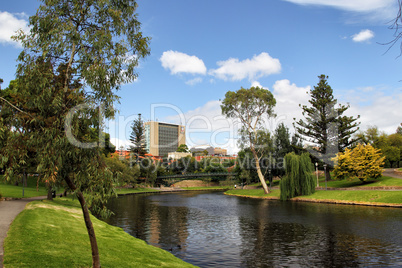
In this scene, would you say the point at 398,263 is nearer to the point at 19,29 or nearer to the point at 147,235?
the point at 147,235

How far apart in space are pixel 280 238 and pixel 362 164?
111 ft

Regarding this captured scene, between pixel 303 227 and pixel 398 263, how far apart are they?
935cm

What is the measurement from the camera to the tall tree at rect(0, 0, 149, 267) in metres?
7.60

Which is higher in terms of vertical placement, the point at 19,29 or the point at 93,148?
the point at 19,29

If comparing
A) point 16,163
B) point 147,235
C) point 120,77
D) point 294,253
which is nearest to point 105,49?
point 120,77

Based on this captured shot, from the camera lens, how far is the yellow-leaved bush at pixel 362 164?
4519cm

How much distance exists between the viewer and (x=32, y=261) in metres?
9.03

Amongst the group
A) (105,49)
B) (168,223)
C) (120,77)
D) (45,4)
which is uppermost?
(45,4)

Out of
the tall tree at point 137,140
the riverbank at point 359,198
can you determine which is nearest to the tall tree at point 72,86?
the riverbank at point 359,198

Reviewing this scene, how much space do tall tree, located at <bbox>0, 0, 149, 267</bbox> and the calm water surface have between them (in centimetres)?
851

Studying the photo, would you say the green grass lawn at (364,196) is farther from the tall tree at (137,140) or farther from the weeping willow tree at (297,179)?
the tall tree at (137,140)

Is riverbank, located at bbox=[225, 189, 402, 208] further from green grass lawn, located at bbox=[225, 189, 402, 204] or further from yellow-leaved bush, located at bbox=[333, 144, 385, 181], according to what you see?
yellow-leaved bush, located at bbox=[333, 144, 385, 181]

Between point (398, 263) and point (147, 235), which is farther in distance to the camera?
point (147, 235)

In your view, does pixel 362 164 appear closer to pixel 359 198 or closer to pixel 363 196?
pixel 363 196
